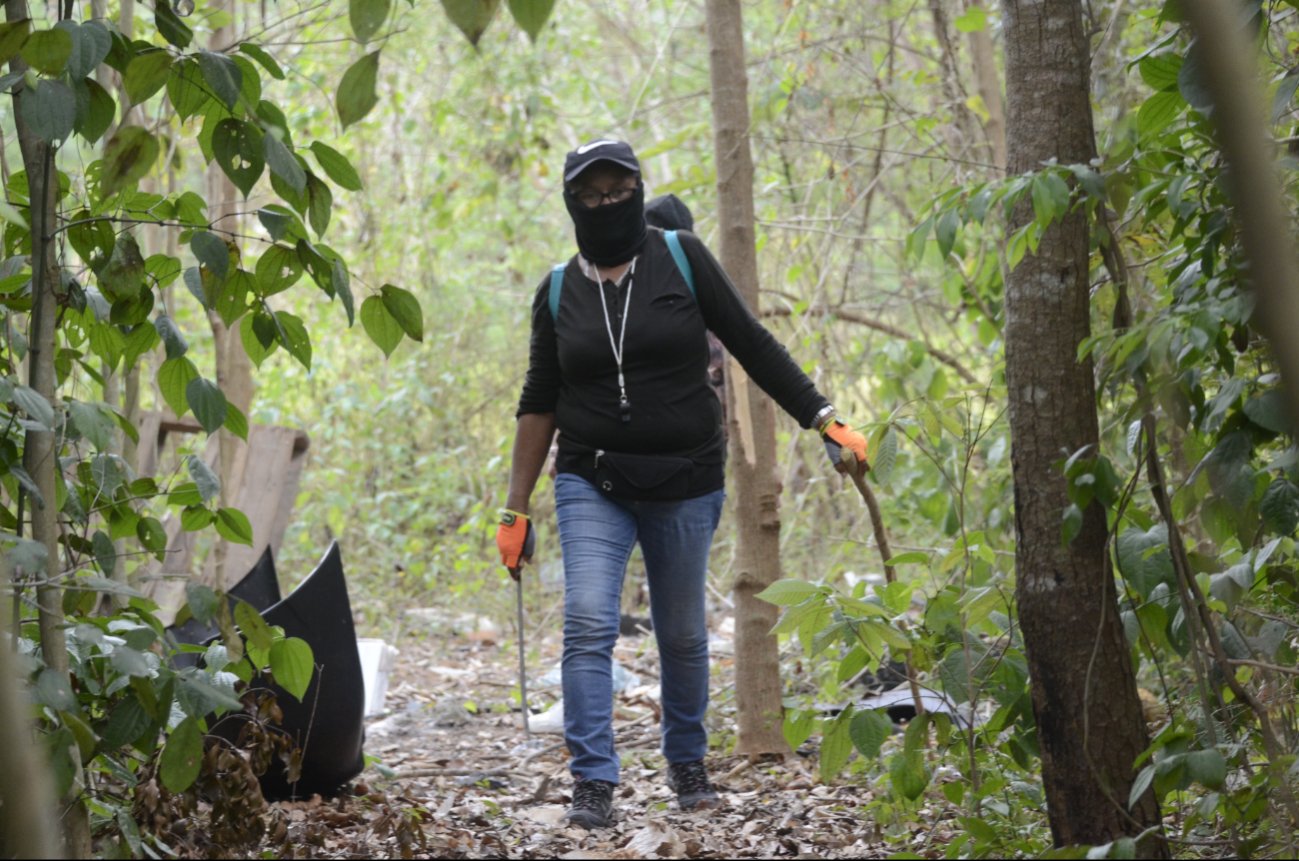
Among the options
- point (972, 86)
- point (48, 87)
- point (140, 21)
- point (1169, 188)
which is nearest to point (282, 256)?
point (48, 87)

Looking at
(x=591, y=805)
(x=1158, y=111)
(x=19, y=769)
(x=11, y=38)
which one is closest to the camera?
(x=19, y=769)

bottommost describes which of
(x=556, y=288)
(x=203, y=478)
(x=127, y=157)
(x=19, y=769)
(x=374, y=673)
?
(x=19, y=769)

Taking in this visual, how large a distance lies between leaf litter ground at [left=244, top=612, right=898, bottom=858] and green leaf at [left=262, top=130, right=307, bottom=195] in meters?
1.55

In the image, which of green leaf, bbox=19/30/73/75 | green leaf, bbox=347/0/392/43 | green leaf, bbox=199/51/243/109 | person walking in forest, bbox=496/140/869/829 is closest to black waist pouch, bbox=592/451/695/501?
person walking in forest, bbox=496/140/869/829

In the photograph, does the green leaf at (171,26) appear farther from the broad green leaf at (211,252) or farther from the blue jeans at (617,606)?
the blue jeans at (617,606)

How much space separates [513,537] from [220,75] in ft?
7.73

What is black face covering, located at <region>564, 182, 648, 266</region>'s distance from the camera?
4.23 metres

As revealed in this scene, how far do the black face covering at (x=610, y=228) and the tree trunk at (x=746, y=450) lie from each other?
0.77 m

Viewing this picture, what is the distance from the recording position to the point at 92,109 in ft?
7.82

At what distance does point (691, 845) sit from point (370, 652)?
131 inches

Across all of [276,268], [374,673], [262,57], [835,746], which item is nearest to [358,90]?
[262,57]

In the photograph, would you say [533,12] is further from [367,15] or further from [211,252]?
[211,252]

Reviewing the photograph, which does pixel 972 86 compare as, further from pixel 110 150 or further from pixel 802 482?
pixel 110 150

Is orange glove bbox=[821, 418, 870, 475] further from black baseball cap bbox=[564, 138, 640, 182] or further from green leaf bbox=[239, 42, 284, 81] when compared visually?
green leaf bbox=[239, 42, 284, 81]
